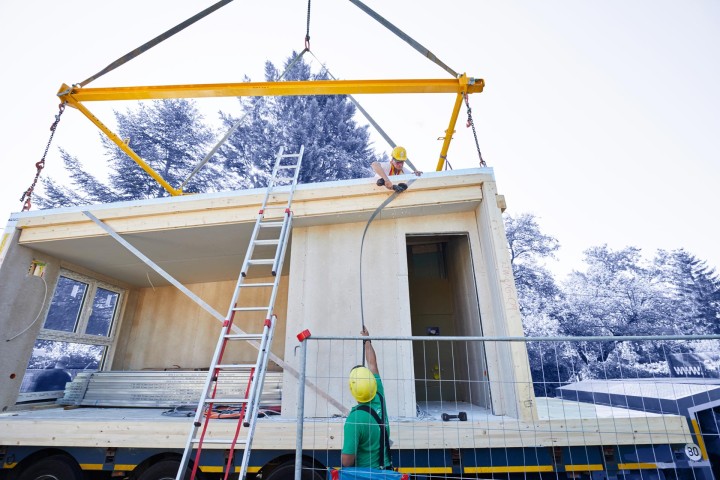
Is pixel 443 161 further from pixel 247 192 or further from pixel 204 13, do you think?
pixel 204 13

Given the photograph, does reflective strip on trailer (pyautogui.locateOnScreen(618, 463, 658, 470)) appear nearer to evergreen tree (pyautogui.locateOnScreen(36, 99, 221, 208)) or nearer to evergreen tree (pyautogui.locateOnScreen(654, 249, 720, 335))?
evergreen tree (pyautogui.locateOnScreen(36, 99, 221, 208))

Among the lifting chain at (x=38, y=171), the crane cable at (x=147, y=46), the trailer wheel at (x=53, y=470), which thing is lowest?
the trailer wheel at (x=53, y=470)

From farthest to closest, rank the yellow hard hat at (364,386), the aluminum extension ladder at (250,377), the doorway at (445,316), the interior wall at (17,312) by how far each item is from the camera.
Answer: the doorway at (445,316) < the interior wall at (17,312) < the aluminum extension ladder at (250,377) < the yellow hard hat at (364,386)

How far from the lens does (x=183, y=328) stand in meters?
6.69

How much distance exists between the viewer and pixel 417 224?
15.2 feet

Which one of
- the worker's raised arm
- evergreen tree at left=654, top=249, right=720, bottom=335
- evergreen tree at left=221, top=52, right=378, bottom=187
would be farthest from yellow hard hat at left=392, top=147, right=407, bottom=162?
evergreen tree at left=654, top=249, right=720, bottom=335

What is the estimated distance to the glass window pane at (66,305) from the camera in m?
5.30

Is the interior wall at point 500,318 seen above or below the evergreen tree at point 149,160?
below

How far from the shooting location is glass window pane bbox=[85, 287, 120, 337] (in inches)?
240

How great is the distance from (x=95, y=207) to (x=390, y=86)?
452 centimetres

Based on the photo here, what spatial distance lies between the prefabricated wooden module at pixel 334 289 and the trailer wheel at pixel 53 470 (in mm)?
278

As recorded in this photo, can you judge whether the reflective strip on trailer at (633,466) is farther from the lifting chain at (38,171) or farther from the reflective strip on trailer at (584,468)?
the lifting chain at (38,171)

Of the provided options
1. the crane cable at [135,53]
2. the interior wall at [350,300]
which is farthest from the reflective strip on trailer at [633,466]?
the crane cable at [135,53]

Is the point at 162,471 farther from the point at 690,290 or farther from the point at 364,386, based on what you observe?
the point at 690,290
